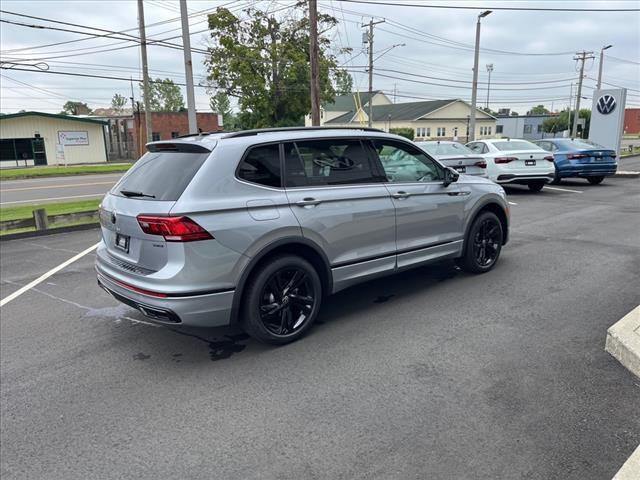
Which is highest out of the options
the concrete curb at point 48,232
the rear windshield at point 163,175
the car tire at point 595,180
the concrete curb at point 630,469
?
the rear windshield at point 163,175

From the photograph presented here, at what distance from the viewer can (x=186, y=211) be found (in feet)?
11.9

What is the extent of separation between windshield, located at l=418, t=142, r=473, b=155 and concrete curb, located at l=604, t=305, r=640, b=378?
9660 mm

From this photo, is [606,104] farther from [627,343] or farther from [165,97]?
[165,97]

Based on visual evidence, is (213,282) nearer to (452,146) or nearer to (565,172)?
(452,146)

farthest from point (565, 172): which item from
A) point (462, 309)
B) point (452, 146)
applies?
point (462, 309)

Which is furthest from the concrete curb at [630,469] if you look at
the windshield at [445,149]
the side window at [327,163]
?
the windshield at [445,149]

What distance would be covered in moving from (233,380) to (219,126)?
52856 millimetres

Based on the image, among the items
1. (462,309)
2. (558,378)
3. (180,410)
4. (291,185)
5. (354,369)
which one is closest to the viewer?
(180,410)

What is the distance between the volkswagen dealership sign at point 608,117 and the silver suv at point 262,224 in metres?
18.5

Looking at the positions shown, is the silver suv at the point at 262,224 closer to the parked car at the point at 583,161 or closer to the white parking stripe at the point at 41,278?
the white parking stripe at the point at 41,278

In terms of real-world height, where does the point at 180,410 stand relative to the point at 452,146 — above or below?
below

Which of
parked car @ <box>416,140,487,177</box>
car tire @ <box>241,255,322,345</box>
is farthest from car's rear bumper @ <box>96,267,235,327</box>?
parked car @ <box>416,140,487,177</box>

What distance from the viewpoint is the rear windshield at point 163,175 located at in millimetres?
3848

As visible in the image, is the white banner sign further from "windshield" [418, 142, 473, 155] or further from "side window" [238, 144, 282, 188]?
"side window" [238, 144, 282, 188]
